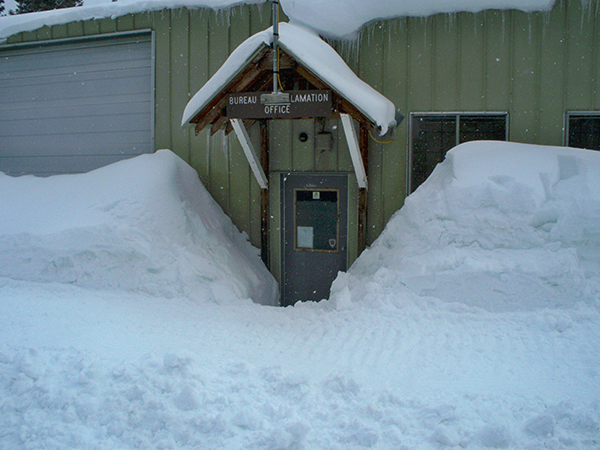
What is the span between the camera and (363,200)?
7.05 meters

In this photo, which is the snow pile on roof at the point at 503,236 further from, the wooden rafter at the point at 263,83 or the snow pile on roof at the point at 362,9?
the snow pile on roof at the point at 362,9

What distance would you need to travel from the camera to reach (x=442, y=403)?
3299 millimetres

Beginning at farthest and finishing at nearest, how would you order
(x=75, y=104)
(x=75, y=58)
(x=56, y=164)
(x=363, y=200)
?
(x=56, y=164) < (x=75, y=104) < (x=75, y=58) < (x=363, y=200)

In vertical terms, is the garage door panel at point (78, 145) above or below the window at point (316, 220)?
above

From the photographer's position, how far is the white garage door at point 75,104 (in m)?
8.17

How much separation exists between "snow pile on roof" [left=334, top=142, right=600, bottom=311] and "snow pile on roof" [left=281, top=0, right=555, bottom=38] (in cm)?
217

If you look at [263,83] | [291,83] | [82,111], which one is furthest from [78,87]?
[291,83]

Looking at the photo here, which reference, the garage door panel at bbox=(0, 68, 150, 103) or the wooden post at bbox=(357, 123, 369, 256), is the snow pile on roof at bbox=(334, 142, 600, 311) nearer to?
the wooden post at bbox=(357, 123, 369, 256)

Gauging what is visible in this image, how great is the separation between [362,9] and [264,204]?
3262mm

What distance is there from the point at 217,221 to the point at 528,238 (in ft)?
14.7

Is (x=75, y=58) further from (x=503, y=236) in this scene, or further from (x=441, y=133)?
(x=503, y=236)

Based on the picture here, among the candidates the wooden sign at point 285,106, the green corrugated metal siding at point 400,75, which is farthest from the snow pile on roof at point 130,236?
the wooden sign at point 285,106

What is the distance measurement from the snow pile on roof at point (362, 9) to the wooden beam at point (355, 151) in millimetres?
1862

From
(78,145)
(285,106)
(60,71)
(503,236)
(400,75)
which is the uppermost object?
(60,71)
